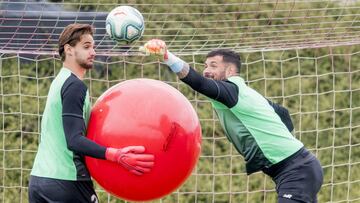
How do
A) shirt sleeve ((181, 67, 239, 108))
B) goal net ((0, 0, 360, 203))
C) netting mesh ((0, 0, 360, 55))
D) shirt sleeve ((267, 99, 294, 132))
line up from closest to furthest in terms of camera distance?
shirt sleeve ((181, 67, 239, 108)) → shirt sleeve ((267, 99, 294, 132)) → netting mesh ((0, 0, 360, 55)) → goal net ((0, 0, 360, 203))

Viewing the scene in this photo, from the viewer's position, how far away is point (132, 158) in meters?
6.04

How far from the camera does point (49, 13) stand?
9688mm

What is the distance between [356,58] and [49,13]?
3713 millimetres

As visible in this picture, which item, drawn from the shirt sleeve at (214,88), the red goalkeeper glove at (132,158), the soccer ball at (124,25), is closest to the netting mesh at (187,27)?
the shirt sleeve at (214,88)

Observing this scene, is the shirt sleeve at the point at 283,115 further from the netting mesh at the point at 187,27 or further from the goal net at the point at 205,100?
the goal net at the point at 205,100

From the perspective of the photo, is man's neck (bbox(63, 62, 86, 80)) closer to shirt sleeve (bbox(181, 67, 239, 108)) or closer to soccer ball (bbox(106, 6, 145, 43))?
soccer ball (bbox(106, 6, 145, 43))

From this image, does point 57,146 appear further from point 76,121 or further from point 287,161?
point 287,161

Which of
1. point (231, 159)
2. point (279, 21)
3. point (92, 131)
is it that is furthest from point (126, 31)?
point (279, 21)

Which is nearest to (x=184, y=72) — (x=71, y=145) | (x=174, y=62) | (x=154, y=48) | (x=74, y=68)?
(x=174, y=62)

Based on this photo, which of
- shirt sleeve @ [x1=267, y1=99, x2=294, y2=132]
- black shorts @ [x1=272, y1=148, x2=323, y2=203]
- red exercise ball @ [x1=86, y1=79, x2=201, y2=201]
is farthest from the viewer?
shirt sleeve @ [x1=267, y1=99, x2=294, y2=132]

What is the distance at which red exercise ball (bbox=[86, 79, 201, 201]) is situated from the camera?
20.1 ft

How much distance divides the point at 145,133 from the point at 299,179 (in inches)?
55.3

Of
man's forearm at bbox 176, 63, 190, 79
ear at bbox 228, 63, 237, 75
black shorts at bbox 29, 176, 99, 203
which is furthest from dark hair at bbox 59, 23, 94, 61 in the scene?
ear at bbox 228, 63, 237, 75

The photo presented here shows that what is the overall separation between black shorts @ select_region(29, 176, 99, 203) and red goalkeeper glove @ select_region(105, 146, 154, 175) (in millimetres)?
354
